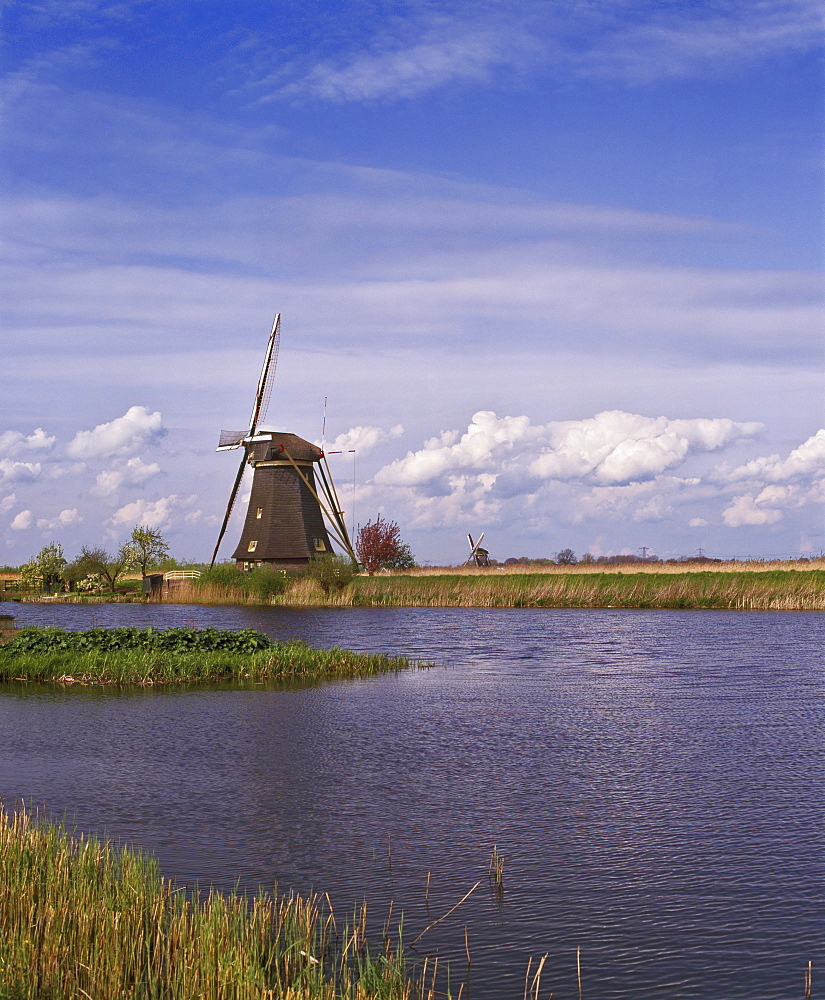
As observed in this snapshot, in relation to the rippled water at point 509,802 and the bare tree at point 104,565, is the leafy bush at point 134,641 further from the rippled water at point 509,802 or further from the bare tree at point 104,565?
the bare tree at point 104,565

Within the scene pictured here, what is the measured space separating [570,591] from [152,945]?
42.7 meters

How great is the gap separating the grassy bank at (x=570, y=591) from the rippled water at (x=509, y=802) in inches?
883

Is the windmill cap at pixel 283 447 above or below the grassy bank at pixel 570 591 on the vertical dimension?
above

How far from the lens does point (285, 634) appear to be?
33625 mm

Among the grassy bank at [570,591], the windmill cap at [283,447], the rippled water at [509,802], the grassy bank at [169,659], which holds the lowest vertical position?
the rippled water at [509,802]

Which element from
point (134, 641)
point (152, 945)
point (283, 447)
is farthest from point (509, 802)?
point (283, 447)

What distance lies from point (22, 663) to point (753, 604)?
3135 centimetres

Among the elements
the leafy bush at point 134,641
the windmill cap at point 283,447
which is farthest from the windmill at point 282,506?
the leafy bush at point 134,641

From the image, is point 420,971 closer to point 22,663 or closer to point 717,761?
point 717,761

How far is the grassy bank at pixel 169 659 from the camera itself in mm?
20688

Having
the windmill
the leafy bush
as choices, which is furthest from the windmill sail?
the leafy bush

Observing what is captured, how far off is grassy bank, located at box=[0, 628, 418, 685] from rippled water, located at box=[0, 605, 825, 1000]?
3.71ft

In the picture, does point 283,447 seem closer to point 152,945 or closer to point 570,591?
point 570,591

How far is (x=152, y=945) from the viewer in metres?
6.01
